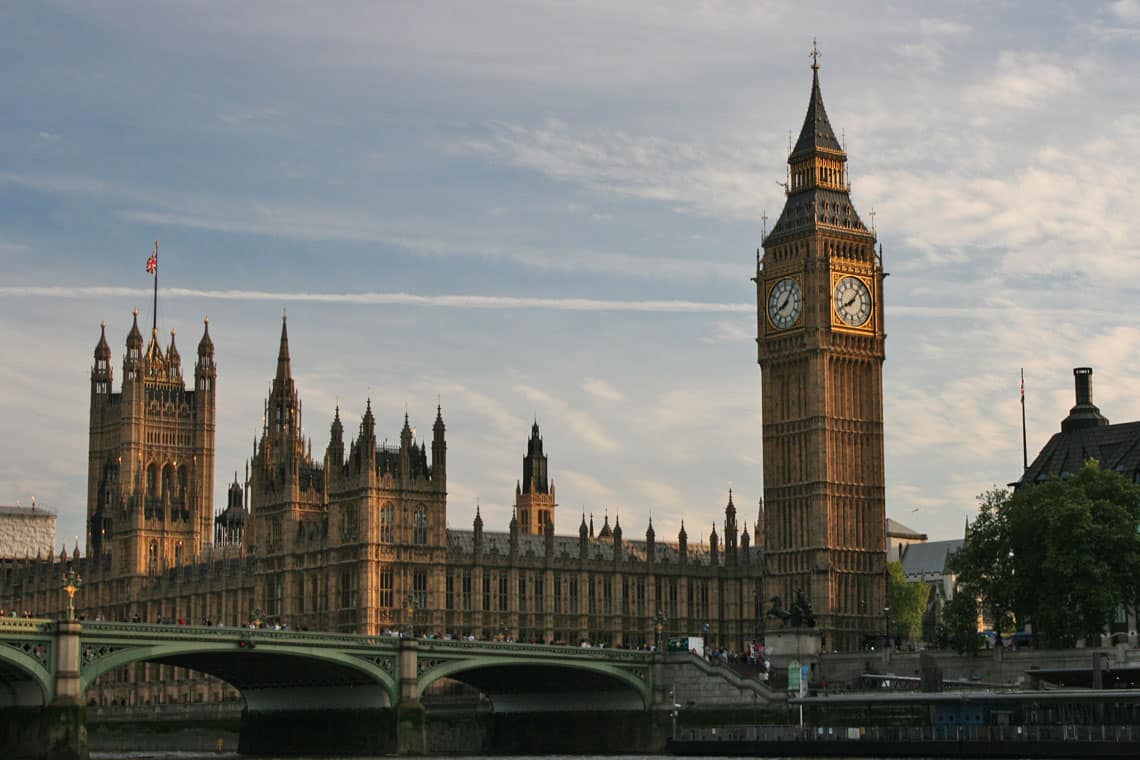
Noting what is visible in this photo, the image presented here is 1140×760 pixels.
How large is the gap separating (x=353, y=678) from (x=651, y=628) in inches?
1680

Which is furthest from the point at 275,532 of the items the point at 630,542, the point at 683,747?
the point at 683,747

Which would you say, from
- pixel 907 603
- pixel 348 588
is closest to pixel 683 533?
pixel 348 588

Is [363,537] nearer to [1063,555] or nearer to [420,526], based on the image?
[420,526]

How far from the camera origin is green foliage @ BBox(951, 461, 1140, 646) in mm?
107250

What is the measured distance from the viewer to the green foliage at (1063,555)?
107250 mm

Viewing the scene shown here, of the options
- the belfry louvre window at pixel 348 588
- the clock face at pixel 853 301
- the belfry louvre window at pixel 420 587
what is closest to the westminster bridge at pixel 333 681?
the belfry louvre window at pixel 420 587

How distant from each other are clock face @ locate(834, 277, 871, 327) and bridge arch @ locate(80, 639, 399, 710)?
157ft

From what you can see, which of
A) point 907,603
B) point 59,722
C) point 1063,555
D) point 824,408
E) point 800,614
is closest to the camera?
point 59,722

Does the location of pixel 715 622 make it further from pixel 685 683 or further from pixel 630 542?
pixel 685 683

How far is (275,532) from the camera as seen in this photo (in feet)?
478

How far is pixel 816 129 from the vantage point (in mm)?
145750

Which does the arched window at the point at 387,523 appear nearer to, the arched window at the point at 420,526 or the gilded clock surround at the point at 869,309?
the arched window at the point at 420,526

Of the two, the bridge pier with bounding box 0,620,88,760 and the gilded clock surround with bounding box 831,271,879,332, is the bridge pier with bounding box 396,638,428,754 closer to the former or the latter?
the bridge pier with bounding box 0,620,88,760

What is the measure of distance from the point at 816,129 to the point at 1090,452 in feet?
101
